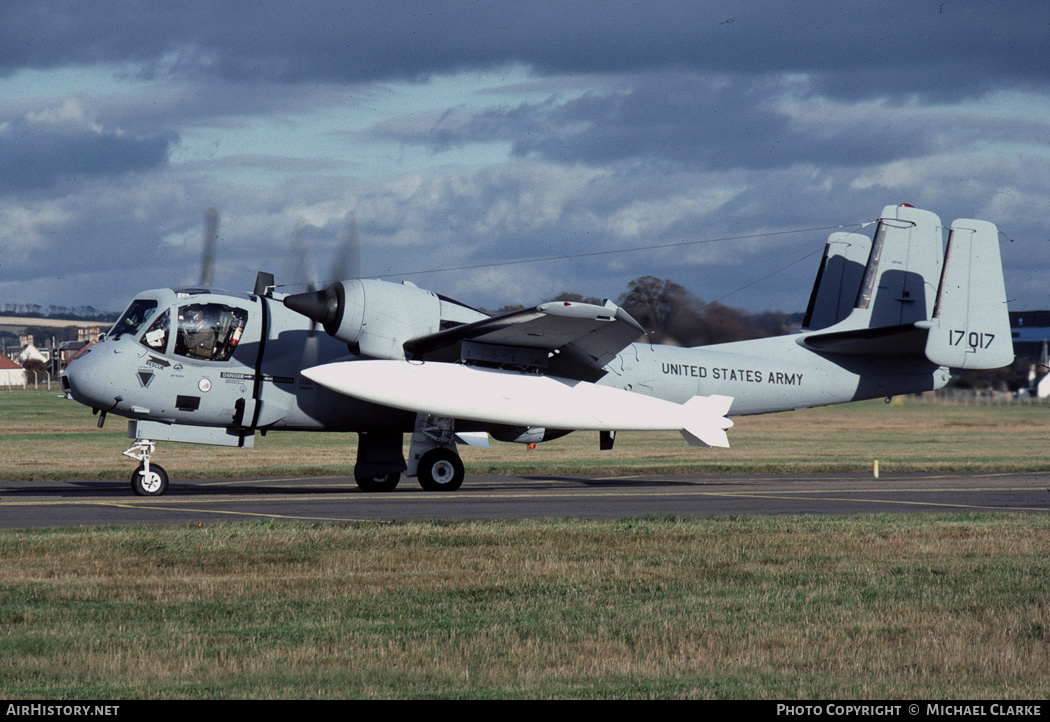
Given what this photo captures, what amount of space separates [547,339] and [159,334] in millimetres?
7418

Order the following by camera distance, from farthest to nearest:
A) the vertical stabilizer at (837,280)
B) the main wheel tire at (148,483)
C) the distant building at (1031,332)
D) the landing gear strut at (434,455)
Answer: the distant building at (1031,332)
the vertical stabilizer at (837,280)
the landing gear strut at (434,455)
the main wheel tire at (148,483)

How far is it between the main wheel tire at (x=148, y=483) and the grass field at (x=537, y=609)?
5.74m

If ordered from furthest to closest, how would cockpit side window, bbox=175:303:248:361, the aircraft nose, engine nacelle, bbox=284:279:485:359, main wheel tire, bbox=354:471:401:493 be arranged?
1. main wheel tire, bbox=354:471:401:493
2. cockpit side window, bbox=175:303:248:361
3. engine nacelle, bbox=284:279:485:359
4. the aircraft nose

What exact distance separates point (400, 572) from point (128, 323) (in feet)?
36.7

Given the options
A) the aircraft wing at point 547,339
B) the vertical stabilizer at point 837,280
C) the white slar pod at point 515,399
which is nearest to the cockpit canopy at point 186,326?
the white slar pod at point 515,399

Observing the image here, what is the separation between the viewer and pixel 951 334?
2506cm

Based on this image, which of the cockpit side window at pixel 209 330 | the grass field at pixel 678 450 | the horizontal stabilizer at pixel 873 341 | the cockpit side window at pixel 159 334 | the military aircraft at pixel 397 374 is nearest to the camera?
the military aircraft at pixel 397 374

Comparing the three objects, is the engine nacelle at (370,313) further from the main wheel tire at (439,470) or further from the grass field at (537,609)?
the grass field at (537,609)

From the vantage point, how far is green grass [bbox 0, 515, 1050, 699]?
24.0 ft

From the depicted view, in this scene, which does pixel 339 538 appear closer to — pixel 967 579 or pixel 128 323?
pixel 967 579

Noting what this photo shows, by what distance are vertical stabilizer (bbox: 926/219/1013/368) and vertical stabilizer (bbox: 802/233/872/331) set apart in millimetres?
2377

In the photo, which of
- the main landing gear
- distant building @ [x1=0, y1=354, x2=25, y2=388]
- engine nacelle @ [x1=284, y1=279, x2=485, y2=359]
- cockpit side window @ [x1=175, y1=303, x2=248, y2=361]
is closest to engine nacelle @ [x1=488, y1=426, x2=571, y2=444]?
the main landing gear

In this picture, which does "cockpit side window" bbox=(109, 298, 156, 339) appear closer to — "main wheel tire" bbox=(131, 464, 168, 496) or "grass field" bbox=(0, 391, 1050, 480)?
"main wheel tire" bbox=(131, 464, 168, 496)

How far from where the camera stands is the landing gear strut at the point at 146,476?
64.5 ft
